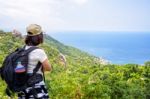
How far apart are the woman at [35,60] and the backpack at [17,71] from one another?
69mm

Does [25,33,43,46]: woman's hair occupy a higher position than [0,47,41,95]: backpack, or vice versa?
[25,33,43,46]: woman's hair

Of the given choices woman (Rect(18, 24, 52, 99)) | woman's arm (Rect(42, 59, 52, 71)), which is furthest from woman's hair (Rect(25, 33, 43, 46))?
woman's arm (Rect(42, 59, 52, 71))

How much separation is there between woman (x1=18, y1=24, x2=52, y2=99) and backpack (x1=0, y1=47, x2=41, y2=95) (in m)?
0.07

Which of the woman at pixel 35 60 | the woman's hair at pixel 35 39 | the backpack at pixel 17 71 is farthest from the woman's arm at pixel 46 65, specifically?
the woman's hair at pixel 35 39

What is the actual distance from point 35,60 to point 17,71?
1.10 ft

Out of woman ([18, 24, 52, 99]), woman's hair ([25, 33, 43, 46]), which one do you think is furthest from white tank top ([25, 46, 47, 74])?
woman's hair ([25, 33, 43, 46])

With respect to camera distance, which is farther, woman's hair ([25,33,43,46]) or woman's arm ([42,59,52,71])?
woman's hair ([25,33,43,46])

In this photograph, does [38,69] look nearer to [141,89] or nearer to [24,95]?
[24,95]

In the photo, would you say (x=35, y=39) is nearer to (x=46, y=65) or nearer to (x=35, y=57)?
(x=35, y=57)

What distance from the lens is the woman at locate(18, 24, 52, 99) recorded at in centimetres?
650

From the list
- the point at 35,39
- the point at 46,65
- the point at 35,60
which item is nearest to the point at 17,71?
the point at 35,60

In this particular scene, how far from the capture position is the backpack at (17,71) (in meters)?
6.44

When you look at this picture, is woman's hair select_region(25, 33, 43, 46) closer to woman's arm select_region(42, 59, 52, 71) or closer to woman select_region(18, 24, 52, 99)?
woman select_region(18, 24, 52, 99)

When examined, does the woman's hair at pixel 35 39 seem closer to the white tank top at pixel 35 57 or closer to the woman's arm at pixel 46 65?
the white tank top at pixel 35 57
